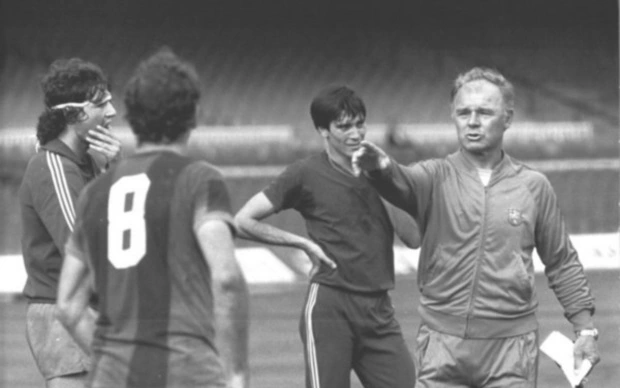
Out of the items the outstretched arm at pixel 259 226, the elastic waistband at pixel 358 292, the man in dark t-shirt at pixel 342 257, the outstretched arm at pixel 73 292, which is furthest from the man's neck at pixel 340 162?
the outstretched arm at pixel 73 292

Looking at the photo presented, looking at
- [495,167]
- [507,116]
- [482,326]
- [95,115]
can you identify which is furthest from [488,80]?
[95,115]

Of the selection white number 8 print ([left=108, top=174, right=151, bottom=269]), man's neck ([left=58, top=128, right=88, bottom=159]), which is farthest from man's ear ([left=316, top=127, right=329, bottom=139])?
white number 8 print ([left=108, top=174, right=151, bottom=269])

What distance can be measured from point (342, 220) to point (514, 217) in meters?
1.21

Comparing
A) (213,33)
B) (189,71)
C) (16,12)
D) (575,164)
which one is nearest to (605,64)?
(575,164)

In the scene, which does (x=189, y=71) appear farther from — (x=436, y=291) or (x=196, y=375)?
(x=436, y=291)

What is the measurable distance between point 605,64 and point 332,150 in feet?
66.6

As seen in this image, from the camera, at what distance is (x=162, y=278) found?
375cm

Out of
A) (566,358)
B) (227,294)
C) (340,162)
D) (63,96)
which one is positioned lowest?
(566,358)

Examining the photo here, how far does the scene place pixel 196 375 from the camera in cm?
376

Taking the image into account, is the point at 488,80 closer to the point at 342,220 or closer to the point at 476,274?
the point at 476,274

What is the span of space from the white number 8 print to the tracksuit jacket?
151 centimetres

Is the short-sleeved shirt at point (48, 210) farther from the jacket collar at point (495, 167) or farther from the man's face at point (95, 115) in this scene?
the jacket collar at point (495, 167)

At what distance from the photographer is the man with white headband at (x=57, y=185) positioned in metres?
5.20

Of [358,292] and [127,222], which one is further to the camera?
[358,292]
